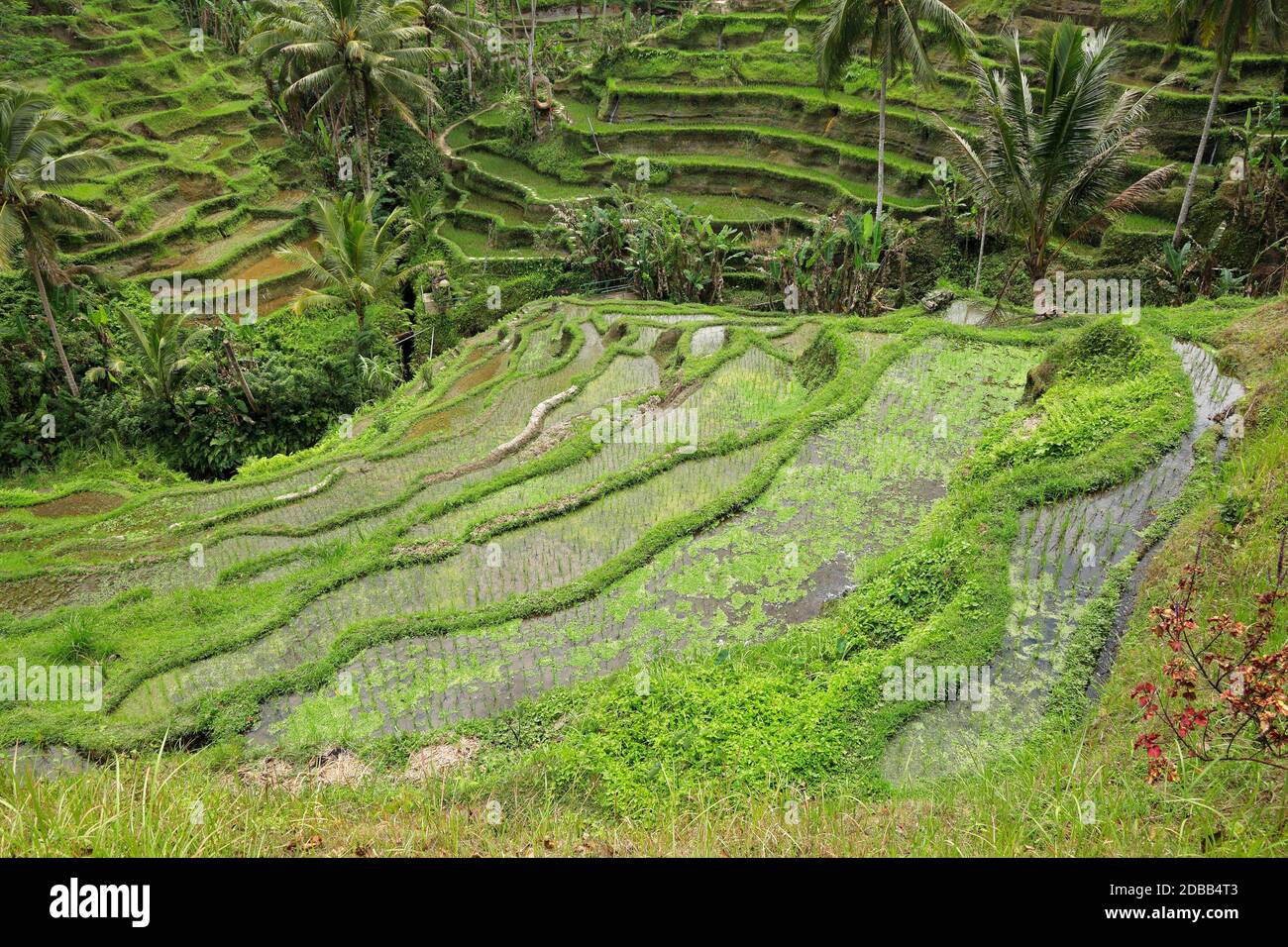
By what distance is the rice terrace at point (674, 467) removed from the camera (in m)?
4.84

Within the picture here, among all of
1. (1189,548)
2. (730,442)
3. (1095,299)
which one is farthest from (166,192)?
(1189,548)

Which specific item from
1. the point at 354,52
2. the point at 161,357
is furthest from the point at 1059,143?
the point at 161,357

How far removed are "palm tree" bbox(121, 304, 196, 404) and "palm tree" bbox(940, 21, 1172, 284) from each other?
15.3 m

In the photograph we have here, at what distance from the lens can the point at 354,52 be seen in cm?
1873

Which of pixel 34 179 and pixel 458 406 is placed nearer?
pixel 458 406

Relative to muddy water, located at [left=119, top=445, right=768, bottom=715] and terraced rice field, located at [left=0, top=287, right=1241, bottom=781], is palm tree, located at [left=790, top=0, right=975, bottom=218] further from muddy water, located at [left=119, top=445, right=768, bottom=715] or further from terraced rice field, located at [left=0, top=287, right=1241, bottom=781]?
muddy water, located at [left=119, top=445, right=768, bottom=715]

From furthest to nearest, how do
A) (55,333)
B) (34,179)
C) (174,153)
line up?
(174,153) → (55,333) → (34,179)

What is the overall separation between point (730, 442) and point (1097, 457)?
15.0 feet

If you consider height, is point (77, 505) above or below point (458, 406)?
below

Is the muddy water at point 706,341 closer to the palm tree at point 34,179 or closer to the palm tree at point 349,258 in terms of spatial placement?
the palm tree at point 349,258

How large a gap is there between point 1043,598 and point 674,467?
5.23m

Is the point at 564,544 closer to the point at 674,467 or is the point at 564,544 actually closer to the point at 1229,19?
the point at 674,467

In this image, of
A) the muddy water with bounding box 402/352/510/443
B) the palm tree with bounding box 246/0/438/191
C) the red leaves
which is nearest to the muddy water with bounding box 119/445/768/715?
the muddy water with bounding box 402/352/510/443

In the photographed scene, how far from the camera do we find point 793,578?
847 centimetres
